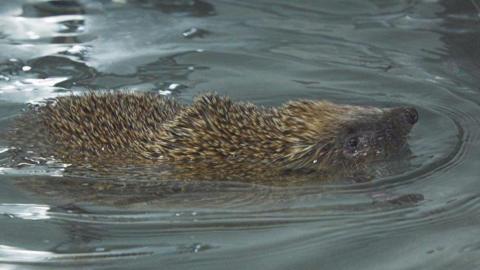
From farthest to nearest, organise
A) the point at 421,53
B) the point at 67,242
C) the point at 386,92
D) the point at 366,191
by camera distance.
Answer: the point at 421,53 → the point at 386,92 → the point at 366,191 → the point at 67,242

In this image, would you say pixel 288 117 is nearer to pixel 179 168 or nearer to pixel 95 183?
pixel 179 168

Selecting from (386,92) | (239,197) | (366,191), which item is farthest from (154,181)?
(386,92)

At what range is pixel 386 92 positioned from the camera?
816 centimetres

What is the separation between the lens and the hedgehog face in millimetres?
6684

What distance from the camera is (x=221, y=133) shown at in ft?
21.6

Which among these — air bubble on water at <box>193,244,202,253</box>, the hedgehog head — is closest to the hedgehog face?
the hedgehog head

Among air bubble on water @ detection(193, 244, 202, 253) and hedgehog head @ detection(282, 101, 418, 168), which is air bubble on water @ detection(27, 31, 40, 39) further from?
air bubble on water @ detection(193, 244, 202, 253)

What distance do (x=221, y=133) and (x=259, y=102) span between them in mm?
1394

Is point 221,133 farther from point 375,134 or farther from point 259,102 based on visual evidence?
point 259,102

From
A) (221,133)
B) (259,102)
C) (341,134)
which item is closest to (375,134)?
(341,134)

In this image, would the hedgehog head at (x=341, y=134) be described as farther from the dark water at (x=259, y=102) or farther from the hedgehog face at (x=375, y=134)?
the dark water at (x=259, y=102)

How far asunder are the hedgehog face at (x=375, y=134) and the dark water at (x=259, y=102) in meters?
0.19

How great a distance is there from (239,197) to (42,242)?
1.22 m

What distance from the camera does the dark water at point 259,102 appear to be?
5.63m
